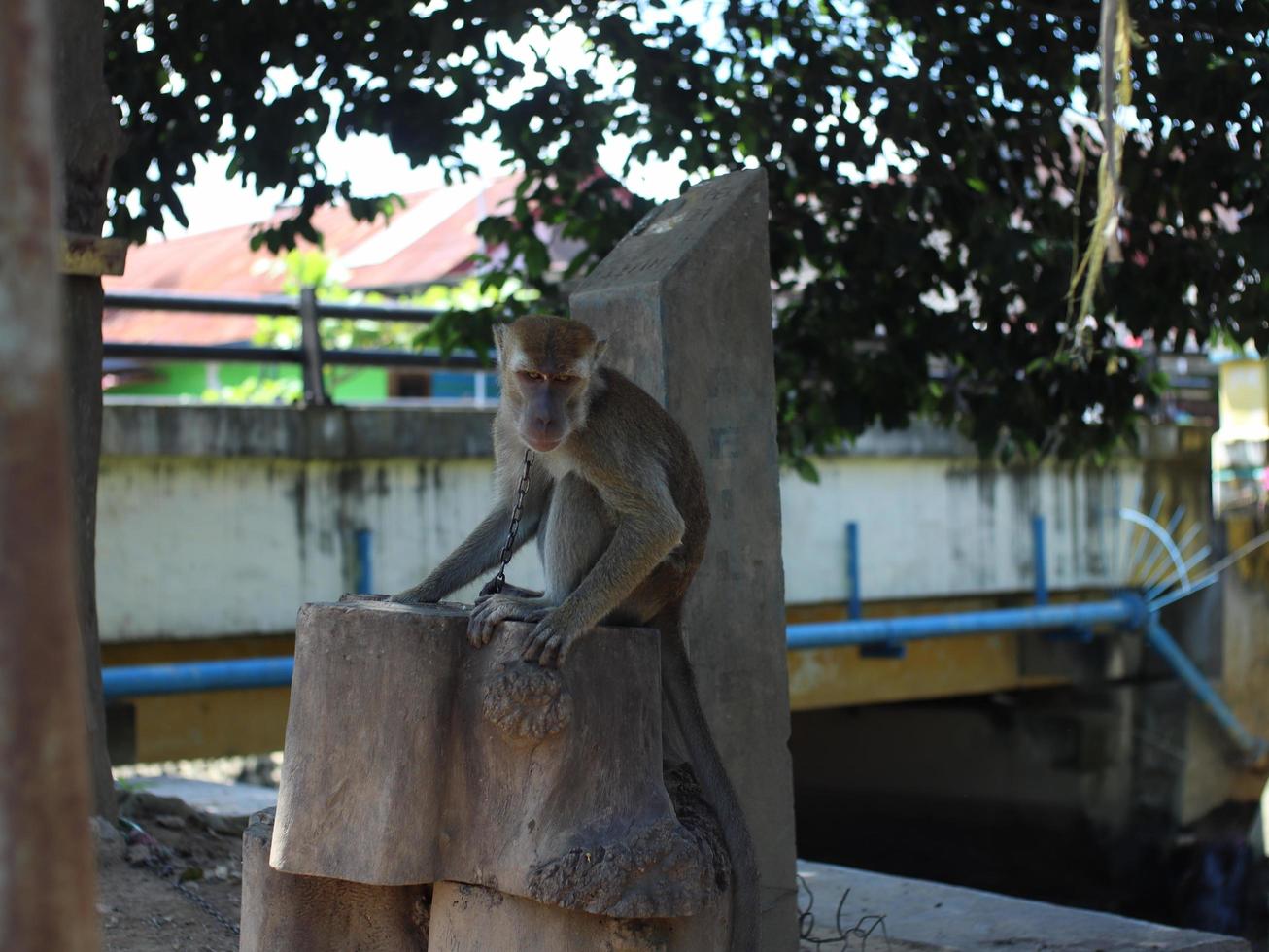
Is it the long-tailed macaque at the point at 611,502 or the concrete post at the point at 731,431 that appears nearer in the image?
the long-tailed macaque at the point at 611,502

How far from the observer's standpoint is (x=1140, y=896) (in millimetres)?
10312

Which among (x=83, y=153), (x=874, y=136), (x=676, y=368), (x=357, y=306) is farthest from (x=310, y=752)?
(x=357, y=306)

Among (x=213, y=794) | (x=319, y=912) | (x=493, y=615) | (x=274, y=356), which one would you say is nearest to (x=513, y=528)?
(x=493, y=615)

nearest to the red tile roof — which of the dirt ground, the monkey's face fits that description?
the dirt ground

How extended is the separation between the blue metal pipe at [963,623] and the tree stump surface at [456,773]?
19.5 feet

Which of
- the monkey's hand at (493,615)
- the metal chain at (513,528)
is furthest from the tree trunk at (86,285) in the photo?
the monkey's hand at (493,615)

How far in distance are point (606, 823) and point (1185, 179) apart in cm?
425

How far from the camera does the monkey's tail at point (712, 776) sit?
3309 millimetres

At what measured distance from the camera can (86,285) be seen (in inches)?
193

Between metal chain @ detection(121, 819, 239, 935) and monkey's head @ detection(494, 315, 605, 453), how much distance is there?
178 cm

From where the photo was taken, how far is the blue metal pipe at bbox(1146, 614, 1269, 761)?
1114cm

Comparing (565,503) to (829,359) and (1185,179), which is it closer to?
(829,359)

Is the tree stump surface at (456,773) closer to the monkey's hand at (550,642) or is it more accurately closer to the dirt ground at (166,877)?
the monkey's hand at (550,642)

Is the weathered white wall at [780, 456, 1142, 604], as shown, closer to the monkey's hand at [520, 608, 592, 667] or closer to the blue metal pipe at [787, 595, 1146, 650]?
the blue metal pipe at [787, 595, 1146, 650]
